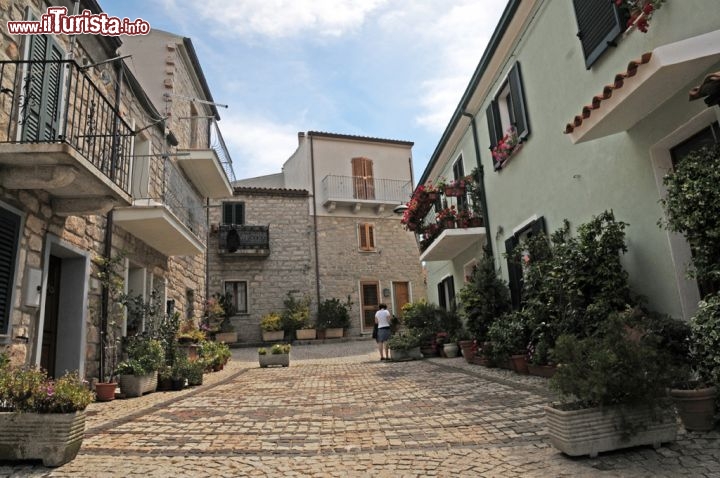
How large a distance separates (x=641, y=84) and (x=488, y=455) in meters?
3.36

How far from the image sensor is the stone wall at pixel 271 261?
20328mm

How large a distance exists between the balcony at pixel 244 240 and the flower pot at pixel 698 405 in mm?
18354

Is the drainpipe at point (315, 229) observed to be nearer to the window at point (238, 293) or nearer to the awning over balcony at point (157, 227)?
the window at point (238, 293)

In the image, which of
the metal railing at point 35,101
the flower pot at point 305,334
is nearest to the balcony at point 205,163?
the metal railing at point 35,101

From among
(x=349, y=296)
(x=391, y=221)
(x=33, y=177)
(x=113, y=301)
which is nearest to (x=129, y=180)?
(x=113, y=301)

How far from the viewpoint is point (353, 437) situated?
412cm

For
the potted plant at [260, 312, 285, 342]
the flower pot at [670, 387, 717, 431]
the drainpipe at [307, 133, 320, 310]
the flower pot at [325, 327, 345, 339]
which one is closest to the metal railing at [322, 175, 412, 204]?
the drainpipe at [307, 133, 320, 310]

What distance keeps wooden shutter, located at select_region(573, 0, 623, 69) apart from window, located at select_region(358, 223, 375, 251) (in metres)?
16.7

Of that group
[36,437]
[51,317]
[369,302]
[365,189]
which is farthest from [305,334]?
[36,437]

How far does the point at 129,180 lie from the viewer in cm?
887

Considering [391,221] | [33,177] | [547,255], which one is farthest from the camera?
[391,221]

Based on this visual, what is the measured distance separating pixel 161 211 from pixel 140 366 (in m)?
2.63

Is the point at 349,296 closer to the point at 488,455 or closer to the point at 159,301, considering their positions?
the point at 159,301

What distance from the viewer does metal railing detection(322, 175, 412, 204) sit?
883 inches
